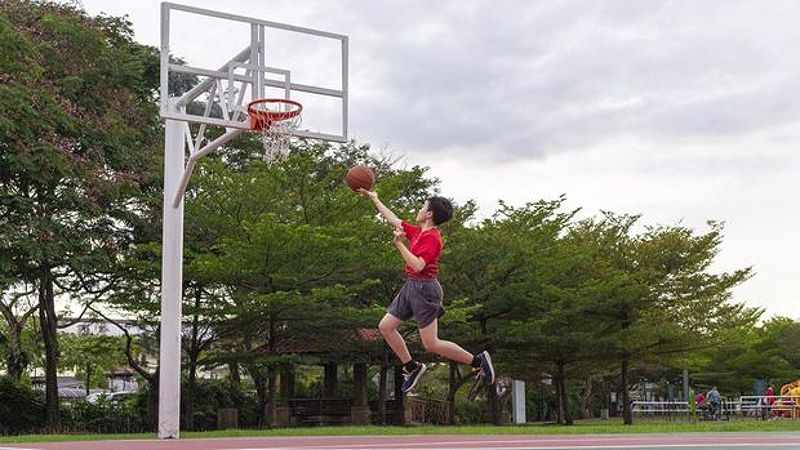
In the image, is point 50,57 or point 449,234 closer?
point 50,57

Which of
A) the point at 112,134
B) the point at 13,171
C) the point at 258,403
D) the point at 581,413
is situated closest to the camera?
the point at 13,171

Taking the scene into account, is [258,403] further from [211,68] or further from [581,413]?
[581,413]

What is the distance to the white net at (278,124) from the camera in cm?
1458

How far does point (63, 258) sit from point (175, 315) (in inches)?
347

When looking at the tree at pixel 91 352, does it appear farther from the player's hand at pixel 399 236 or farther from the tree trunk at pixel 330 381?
the player's hand at pixel 399 236

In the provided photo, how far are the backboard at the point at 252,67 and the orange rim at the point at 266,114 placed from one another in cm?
34

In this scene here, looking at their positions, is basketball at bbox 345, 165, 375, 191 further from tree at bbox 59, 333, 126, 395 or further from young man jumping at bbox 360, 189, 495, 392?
tree at bbox 59, 333, 126, 395

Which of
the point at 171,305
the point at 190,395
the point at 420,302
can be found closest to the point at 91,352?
the point at 190,395

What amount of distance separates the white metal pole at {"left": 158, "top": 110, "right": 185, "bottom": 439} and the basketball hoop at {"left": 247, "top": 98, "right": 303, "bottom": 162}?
2.46m

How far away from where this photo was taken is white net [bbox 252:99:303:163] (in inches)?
574

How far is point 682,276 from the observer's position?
32781mm

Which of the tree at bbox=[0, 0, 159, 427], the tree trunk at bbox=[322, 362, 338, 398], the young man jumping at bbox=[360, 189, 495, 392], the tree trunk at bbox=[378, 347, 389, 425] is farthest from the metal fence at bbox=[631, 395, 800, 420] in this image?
the young man jumping at bbox=[360, 189, 495, 392]

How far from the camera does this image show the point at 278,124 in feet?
47.9

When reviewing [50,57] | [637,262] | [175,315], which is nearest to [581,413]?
[637,262]
